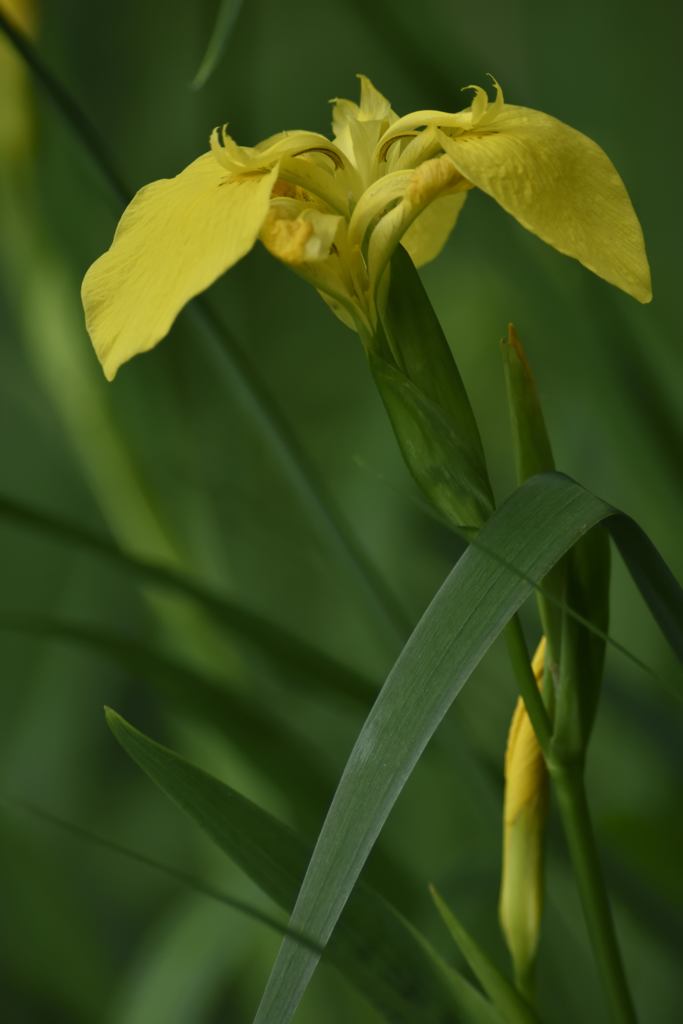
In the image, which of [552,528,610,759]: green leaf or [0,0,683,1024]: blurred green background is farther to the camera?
[0,0,683,1024]: blurred green background

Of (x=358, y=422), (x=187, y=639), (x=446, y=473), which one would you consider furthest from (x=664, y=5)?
(x=446, y=473)

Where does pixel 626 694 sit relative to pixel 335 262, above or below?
below

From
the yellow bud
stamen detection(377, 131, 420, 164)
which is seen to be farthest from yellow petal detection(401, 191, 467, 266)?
the yellow bud

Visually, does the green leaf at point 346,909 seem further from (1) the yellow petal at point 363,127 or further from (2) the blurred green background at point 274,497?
(1) the yellow petal at point 363,127

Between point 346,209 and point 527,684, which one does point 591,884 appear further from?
point 346,209

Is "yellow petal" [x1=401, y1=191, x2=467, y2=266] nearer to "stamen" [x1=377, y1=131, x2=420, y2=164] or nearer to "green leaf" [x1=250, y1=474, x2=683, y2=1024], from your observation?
"stamen" [x1=377, y1=131, x2=420, y2=164]

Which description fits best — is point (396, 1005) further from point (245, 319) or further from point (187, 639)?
point (245, 319)
